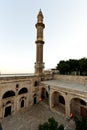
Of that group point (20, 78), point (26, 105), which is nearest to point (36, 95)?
point (26, 105)

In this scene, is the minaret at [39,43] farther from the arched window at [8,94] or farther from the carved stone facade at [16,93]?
the arched window at [8,94]

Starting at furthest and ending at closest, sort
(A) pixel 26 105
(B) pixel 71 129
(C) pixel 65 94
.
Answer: (A) pixel 26 105
(C) pixel 65 94
(B) pixel 71 129

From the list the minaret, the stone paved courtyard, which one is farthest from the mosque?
the stone paved courtyard

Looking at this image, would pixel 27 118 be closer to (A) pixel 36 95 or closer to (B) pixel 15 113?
(B) pixel 15 113

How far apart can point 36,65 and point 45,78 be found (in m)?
4.48

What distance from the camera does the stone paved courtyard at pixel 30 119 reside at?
14.1 metres

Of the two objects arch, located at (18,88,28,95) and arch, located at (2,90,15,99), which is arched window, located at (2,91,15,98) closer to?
arch, located at (2,90,15,99)

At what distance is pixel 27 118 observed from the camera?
16.3 metres

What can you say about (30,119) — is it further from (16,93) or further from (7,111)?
(16,93)

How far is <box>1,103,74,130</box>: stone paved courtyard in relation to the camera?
46.2 ft

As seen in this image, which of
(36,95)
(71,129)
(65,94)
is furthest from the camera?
(36,95)

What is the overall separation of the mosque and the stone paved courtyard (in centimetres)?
116

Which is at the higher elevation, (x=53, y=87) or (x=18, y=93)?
(x=53, y=87)

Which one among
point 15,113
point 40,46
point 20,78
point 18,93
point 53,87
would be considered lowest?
point 15,113
